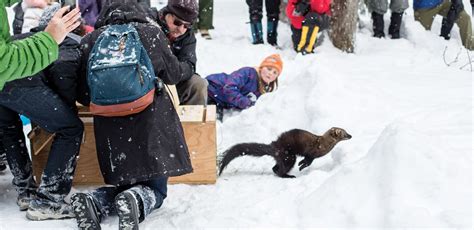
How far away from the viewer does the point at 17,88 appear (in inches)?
138

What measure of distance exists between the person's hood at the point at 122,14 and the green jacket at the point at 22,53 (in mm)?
710

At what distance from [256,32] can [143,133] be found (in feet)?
22.4

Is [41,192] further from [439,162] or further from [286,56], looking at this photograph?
[286,56]

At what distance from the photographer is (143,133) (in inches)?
140

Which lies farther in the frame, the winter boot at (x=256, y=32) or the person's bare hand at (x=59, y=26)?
the winter boot at (x=256, y=32)

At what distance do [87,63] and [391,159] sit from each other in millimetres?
1966

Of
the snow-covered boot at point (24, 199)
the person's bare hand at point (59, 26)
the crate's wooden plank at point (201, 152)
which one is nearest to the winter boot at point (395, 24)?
the crate's wooden plank at point (201, 152)

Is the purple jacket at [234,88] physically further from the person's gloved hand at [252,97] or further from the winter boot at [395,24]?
the winter boot at [395,24]

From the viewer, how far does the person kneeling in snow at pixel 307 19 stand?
9.50m

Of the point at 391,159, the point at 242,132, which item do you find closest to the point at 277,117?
the point at 242,132

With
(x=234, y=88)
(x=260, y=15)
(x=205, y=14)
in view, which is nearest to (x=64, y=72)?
(x=234, y=88)

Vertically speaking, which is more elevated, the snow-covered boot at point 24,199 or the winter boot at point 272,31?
the snow-covered boot at point 24,199

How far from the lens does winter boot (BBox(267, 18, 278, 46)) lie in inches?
396

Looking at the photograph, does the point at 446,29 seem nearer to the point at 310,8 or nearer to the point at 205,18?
the point at 310,8
